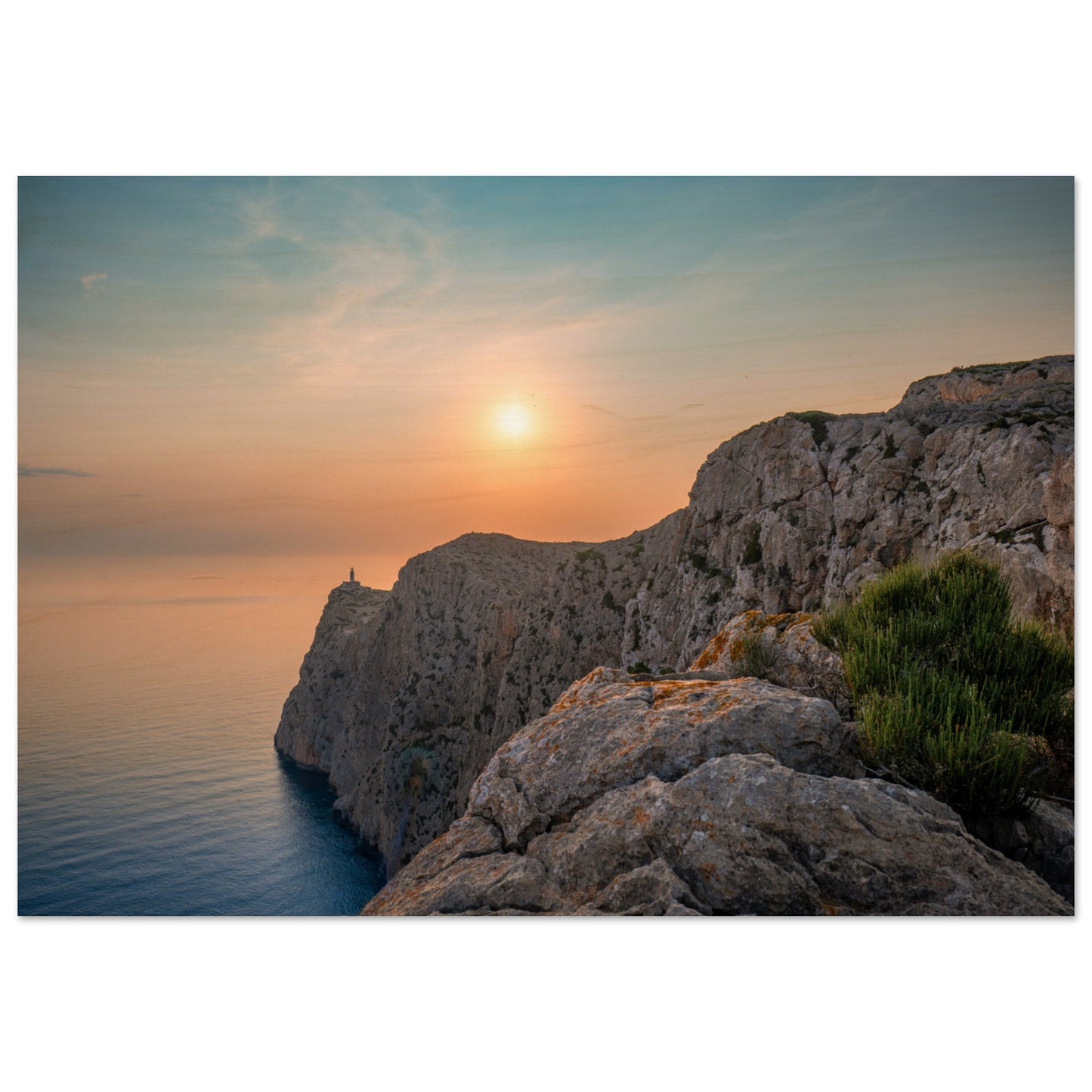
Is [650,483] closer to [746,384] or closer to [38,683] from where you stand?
[746,384]

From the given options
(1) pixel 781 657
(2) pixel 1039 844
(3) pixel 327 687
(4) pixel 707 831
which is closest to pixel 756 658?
(1) pixel 781 657

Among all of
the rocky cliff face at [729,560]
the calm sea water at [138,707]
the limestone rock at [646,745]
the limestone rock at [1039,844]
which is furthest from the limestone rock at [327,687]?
the limestone rock at [1039,844]

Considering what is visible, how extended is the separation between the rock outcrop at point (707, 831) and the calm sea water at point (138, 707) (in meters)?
4.73

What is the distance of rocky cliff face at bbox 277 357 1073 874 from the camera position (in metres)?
11.5

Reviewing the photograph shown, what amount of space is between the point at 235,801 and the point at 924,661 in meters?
26.6

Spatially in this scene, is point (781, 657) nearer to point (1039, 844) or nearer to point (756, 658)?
point (756, 658)

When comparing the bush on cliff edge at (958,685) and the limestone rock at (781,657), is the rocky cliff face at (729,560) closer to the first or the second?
the bush on cliff edge at (958,685)

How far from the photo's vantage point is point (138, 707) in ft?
34.5

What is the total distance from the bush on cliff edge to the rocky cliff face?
33.3 inches

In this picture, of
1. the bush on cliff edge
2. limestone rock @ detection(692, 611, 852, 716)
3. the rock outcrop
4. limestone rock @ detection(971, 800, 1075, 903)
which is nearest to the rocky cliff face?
the bush on cliff edge

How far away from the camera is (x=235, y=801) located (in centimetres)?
2533

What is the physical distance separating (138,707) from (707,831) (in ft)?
32.7

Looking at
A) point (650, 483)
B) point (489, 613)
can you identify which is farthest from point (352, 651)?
point (650, 483)

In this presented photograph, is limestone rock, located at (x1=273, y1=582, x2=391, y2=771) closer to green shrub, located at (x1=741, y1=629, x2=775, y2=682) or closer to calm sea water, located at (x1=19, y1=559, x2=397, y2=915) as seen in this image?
calm sea water, located at (x1=19, y1=559, x2=397, y2=915)
